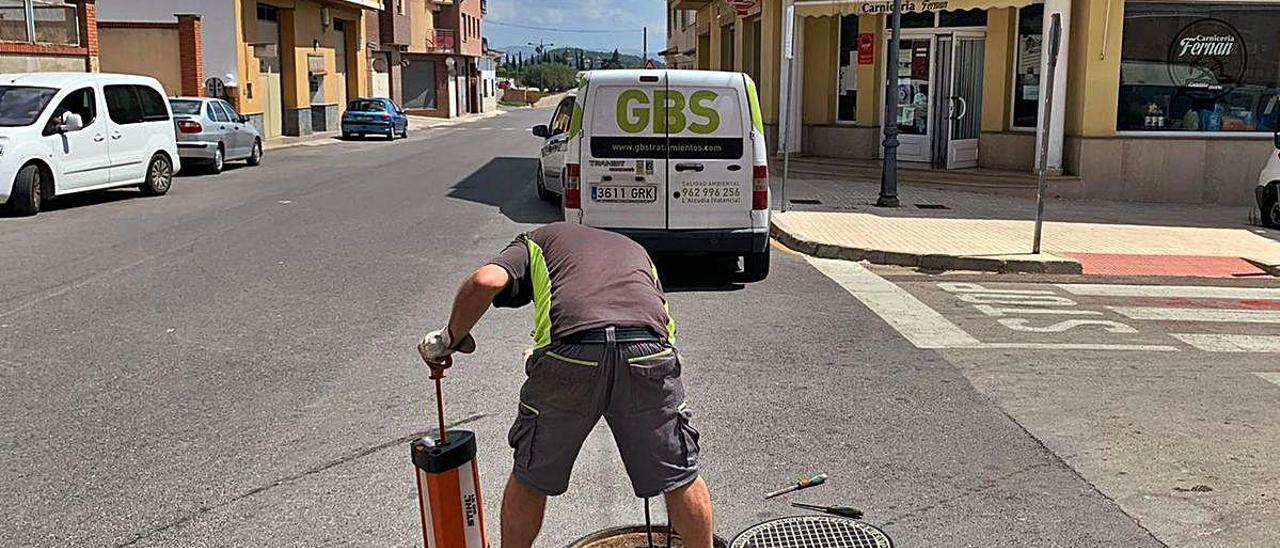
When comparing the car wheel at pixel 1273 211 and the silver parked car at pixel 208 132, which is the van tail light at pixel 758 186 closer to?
the car wheel at pixel 1273 211

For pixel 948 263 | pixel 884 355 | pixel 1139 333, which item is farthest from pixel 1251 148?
pixel 884 355

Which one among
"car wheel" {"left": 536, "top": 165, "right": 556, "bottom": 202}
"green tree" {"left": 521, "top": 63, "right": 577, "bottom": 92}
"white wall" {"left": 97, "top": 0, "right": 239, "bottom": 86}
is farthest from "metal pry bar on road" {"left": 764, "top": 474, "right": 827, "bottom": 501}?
"green tree" {"left": 521, "top": 63, "right": 577, "bottom": 92}

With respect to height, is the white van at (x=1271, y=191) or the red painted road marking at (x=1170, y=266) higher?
the white van at (x=1271, y=191)

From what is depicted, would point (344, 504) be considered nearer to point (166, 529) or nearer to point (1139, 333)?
point (166, 529)

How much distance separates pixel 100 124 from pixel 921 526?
14816mm

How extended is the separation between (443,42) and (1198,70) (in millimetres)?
56144

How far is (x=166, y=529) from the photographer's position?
176 inches

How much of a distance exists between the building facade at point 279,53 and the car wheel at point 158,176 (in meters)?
15.9

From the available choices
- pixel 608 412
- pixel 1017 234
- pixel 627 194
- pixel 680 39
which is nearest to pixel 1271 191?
pixel 1017 234

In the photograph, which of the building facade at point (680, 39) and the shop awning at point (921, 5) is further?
the building facade at point (680, 39)

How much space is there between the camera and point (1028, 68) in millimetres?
19281

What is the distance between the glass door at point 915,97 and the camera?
20.2 m

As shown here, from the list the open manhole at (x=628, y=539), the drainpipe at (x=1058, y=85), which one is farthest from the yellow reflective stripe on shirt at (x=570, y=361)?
the drainpipe at (x=1058, y=85)

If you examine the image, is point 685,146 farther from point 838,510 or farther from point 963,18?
point 963,18
